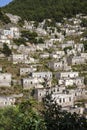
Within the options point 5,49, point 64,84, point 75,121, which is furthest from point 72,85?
point 75,121

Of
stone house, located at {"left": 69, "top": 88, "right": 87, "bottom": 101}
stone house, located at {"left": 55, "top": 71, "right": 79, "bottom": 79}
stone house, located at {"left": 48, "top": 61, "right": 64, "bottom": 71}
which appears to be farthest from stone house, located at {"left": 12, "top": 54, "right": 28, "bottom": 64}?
stone house, located at {"left": 69, "top": 88, "right": 87, "bottom": 101}

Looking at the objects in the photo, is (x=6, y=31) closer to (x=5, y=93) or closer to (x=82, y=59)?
(x=82, y=59)

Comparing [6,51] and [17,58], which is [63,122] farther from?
[6,51]

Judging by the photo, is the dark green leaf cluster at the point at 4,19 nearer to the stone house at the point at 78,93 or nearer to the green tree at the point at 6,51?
the green tree at the point at 6,51

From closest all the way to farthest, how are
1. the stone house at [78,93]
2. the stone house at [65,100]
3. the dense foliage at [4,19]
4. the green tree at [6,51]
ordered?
1. the stone house at [65,100]
2. the stone house at [78,93]
3. the green tree at [6,51]
4. the dense foliage at [4,19]

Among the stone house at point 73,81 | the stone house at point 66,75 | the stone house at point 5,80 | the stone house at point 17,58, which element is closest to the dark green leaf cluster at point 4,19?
the stone house at point 17,58

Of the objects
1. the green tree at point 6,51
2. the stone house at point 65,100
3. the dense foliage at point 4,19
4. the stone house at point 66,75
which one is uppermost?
the dense foliage at point 4,19

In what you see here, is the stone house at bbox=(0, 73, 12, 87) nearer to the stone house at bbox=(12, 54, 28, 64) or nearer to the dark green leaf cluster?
the stone house at bbox=(12, 54, 28, 64)

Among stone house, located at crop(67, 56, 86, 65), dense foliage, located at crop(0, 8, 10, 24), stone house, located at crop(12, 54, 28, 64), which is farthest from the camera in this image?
dense foliage, located at crop(0, 8, 10, 24)
